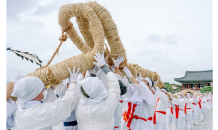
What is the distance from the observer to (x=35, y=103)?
5.76 feet

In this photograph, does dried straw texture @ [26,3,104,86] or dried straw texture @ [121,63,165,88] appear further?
dried straw texture @ [121,63,165,88]

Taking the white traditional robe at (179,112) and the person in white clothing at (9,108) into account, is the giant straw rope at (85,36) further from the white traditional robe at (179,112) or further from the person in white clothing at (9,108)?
the white traditional robe at (179,112)

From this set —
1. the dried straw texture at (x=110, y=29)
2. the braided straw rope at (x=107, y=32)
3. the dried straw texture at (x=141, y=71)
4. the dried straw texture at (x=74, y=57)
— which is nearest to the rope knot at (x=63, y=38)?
the dried straw texture at (x=74, y=57)

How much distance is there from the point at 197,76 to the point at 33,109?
40972 mm

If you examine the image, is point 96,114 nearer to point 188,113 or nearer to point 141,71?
point 141,71

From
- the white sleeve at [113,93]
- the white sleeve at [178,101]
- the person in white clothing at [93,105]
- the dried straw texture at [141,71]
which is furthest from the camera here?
the white sleeve at [178,101]

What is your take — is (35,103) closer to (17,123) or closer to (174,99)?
(17,123)

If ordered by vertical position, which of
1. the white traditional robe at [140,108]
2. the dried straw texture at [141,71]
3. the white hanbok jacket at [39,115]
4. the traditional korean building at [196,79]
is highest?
the dried straw texture at [141,71]

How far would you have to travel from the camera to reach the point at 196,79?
35.3m

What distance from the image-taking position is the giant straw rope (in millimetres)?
2088

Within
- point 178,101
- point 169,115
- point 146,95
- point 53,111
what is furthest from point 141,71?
point 169,115

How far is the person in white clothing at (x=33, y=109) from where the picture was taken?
164 cm

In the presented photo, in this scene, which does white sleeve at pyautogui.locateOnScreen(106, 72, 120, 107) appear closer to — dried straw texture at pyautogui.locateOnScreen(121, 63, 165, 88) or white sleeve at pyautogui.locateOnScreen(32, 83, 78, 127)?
white sleeve at pyautogui.locateOnScreen(32, 83, 78, 127)

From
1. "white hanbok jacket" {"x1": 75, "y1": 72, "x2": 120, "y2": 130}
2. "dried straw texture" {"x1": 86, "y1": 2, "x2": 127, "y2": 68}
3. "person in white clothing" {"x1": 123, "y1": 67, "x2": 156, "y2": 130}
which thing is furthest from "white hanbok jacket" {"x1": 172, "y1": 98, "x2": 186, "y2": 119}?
"white hanbok jacket" {"x1": 75, "y1": 72, "x2": 120, "y2": 130}
